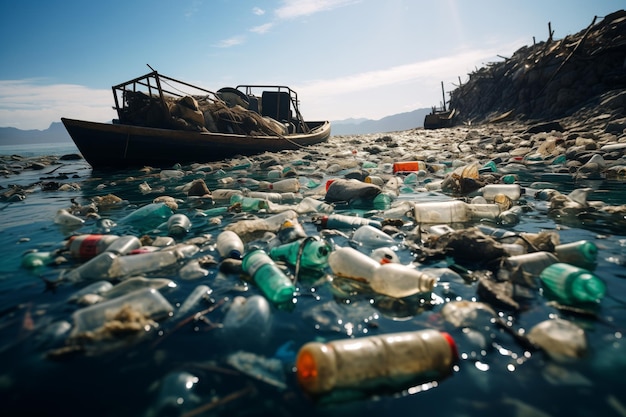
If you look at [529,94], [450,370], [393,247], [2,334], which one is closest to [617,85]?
[529,94]

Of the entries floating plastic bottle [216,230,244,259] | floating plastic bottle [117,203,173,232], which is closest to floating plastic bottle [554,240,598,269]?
floating plastic bottle [216,230,244,259]

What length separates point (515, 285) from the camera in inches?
69.5

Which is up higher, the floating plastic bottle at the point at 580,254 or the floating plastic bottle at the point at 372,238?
the floating plastic bottle at the point at 580,254

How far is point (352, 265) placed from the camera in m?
1.93

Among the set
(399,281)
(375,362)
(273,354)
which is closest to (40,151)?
(273,354)

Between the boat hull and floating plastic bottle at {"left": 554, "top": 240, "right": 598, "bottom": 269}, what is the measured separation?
872 cm

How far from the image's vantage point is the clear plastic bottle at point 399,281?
1.61 meters

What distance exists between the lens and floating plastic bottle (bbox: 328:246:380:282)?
1870mm

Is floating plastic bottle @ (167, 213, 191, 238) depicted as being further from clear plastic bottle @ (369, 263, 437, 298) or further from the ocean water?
the ocean water

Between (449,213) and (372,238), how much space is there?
43.6 inches

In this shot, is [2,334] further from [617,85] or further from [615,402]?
[617,85]

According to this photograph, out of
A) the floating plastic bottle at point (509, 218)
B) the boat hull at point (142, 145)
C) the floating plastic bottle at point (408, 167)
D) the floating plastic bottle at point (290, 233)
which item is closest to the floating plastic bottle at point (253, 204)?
the floating plastic bottle at point (290, 233)

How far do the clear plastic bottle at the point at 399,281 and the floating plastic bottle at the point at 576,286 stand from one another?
2.05ft

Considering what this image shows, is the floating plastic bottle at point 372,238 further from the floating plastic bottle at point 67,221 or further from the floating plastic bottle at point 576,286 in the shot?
the floating plastic bottle at point 67,221
